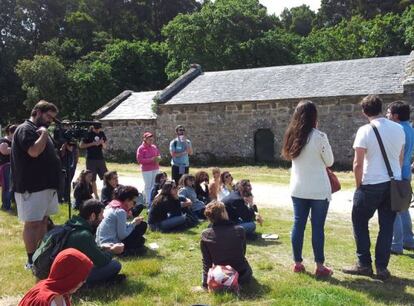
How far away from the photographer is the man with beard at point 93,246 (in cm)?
470

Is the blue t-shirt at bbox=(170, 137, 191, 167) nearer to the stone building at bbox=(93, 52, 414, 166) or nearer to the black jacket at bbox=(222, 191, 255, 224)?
the black jacket at bbox=(222, 191, 255, 224)

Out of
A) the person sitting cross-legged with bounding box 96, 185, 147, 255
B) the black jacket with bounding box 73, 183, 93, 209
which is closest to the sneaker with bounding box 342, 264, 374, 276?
the person sitting cross-legged with bounding box 96, 185, 147, 255

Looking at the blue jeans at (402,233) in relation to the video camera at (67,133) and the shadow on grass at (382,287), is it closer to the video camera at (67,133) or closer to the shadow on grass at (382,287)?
the shadow on grass at (382,287)

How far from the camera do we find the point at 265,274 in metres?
5.57

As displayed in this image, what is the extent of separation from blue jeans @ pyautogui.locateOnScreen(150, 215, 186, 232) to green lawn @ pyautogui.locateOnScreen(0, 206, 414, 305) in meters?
0.40

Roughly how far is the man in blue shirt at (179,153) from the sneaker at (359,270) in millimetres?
5599

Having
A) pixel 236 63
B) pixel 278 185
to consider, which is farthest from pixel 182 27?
pixel 278 185

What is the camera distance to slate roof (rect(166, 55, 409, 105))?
1962cm

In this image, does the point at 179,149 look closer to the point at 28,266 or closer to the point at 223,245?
the point at 28,266

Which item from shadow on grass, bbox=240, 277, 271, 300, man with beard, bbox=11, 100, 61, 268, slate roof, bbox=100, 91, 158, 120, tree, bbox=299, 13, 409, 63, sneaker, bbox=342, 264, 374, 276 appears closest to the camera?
shadow on grass, bbox=240, 277, 271, 300

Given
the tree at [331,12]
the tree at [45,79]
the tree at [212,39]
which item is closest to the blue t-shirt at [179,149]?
the tree at [45,79]

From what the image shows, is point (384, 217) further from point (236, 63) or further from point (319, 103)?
point (236, 63)

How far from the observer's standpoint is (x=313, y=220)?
525 centimetres

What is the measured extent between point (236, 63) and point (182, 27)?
4.88m
